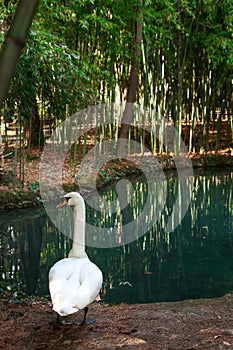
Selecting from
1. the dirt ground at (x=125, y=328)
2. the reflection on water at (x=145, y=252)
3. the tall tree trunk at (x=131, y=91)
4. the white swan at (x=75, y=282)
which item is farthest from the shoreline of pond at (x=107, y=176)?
the white swan at (x=75, y=282)

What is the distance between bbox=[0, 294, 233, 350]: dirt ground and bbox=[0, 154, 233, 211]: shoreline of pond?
4.68m

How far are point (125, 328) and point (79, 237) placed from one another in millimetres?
785

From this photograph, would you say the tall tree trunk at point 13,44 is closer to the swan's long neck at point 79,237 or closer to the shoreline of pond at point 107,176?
the swan's long neck at point 79,237

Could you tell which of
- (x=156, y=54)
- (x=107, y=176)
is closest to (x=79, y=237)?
(x=107, y=176)

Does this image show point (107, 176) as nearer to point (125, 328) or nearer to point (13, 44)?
point (125, 328)

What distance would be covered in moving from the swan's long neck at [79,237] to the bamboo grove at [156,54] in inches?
196

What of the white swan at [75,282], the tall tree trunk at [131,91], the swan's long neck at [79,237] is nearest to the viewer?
the white swan at [75,282]

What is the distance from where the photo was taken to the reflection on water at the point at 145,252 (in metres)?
5.04

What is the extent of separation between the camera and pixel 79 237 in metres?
3.74

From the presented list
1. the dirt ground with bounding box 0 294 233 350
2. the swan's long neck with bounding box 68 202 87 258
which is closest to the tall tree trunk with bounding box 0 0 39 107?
the dirt ground with bounding box 0 294 233 350

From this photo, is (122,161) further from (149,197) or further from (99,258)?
(99,258)

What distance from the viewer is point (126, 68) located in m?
14.0

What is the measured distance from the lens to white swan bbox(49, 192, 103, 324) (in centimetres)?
295

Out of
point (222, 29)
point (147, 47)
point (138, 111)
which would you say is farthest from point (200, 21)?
point (138, 111)
